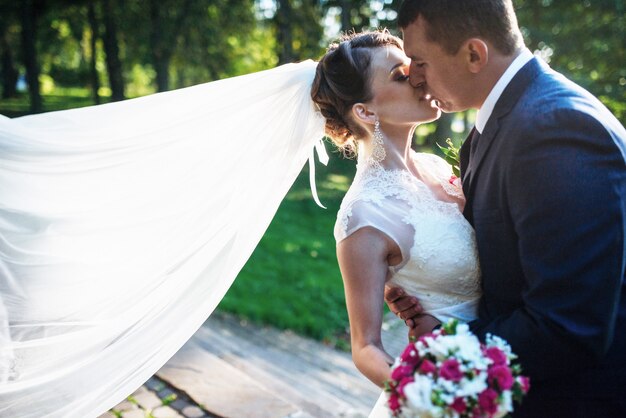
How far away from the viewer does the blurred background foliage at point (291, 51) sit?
25.1ft

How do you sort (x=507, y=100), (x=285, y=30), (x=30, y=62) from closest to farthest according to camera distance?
1. (x=507, y=100)
2. (x=285, y=30)
3. (x=30, y=62)

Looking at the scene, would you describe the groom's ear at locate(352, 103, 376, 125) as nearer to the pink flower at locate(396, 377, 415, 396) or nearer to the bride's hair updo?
the bride's hair updo

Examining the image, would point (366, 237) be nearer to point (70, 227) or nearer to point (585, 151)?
point (585, 151)

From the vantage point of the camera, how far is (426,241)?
8.05ft

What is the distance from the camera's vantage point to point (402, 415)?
170 cm

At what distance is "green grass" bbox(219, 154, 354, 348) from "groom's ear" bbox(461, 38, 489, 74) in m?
4.84

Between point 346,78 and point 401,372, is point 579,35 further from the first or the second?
point 401,372

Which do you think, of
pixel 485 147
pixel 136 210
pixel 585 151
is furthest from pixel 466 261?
pixel 136 210

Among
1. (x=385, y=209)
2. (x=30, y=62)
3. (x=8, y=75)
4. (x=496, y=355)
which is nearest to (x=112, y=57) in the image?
(x=30, y=62)

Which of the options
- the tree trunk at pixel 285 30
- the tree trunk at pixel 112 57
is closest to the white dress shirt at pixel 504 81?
the tree trunk at pixel 285 30

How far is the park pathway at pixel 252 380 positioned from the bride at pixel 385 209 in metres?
1.53

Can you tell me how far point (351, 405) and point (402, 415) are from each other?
341 centimetres

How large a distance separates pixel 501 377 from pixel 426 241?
915 millimetres

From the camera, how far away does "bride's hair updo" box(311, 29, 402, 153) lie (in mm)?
2725
